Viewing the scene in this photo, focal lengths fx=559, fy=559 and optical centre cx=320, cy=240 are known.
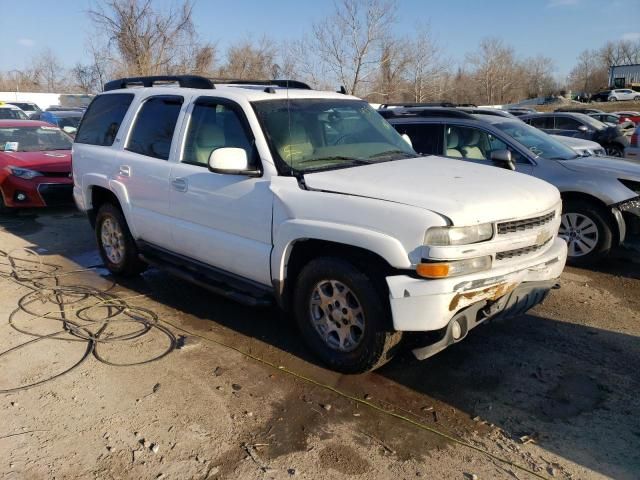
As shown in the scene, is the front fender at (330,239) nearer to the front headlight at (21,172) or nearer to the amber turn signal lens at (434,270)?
the amber turn signal lens at (434,270)

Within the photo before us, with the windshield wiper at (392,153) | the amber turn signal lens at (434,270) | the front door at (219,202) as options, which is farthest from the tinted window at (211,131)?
the amber turn signal lens at (434,270)

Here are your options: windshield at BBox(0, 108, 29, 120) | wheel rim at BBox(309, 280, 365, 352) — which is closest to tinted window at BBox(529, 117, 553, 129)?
wheel rim at BBox(309, 280, 365, 352)

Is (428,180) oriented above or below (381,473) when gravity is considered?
above

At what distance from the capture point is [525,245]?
3635mm

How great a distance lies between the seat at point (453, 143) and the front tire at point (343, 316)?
3.95 m

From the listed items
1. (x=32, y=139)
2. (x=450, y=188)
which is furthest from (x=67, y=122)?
(x=450, y=188)

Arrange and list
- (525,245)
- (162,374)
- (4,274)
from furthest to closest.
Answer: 1. (4,274)
2. (162,374)
3. (525,245)

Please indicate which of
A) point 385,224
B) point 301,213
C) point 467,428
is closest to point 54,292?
point 301,213

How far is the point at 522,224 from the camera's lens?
360cm

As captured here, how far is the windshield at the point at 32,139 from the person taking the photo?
9812 millimetres

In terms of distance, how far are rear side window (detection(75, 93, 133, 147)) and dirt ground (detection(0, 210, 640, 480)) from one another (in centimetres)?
180

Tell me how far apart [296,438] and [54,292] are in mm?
3506

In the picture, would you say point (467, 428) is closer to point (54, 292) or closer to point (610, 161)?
point (54, 292)

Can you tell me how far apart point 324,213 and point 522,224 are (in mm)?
1278
